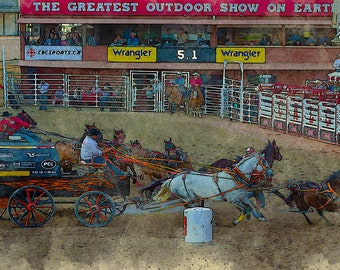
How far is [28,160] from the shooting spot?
487 inches

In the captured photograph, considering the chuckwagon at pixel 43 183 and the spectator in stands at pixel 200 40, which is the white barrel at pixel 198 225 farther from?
the spectator in stands at pixel 200 40

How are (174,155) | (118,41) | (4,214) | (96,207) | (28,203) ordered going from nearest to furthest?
(28,203) < (96,207) < (4,214) < (174,155) < (118,41)

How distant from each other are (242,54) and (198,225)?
14957 mm

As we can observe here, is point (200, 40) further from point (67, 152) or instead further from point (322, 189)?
point (322, 189)

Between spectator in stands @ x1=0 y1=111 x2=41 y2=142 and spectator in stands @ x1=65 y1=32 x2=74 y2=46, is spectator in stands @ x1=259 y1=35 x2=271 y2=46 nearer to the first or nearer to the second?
spectator in stands @ x1=65 y1=32 x2=74 y2=46

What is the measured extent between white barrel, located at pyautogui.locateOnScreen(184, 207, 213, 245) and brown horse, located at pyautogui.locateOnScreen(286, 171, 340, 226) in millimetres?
1479

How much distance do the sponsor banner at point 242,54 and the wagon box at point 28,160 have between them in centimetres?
1403

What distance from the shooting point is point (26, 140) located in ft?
41.1

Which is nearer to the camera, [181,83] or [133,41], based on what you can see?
[181,83]

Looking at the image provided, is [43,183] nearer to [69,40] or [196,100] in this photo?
[196,100]

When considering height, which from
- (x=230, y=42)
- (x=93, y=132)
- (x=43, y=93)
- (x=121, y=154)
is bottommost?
(x=121, y=154)

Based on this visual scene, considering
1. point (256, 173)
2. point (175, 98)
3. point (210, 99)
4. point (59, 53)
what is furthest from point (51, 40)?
point (256, 173)

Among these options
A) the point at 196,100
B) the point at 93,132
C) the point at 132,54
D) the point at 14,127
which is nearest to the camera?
the point at 14,127

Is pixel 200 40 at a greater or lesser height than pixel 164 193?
greater
